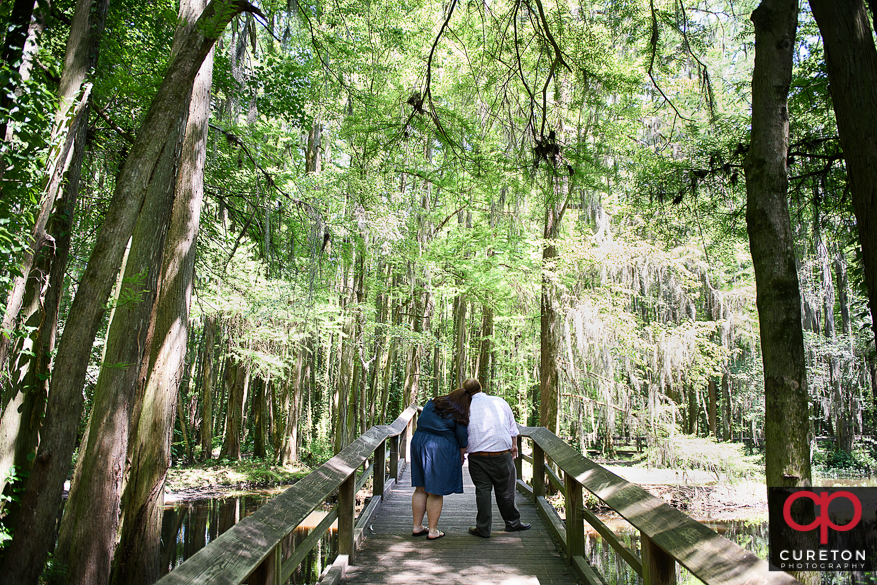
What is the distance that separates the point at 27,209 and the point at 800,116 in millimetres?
9073

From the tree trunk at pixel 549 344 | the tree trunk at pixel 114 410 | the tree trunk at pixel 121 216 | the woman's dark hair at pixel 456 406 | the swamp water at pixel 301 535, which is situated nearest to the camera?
the tree trunk at pixel 121 216

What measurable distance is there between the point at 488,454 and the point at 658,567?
2635 mm

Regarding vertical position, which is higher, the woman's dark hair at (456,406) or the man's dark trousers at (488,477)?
the woman's dark hair at (456,406)

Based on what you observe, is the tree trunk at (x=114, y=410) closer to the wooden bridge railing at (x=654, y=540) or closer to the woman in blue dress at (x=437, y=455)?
the woman in blue dress at (x=437, y=455)

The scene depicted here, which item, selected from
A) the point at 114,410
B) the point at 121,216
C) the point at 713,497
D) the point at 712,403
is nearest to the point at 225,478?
the point at 114,410

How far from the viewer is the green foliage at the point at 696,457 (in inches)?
545

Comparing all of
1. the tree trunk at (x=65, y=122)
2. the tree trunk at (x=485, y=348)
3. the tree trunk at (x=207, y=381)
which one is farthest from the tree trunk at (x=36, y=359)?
the tree trunk at (x=485, y=348)

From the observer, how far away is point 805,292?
18.8 meters

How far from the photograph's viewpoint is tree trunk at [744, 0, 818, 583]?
12.9 ft

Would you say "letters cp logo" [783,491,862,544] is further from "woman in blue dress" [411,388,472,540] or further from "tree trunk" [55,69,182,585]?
"tree trunk" [55,69,182,585]

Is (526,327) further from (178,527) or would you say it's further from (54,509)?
(54,509)

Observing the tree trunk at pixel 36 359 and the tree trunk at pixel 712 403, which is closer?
the tree trunk at pixel 36 359

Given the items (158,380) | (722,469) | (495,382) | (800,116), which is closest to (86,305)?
(158,380)

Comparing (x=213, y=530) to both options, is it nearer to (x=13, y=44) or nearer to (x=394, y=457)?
(x=394, y=457)
